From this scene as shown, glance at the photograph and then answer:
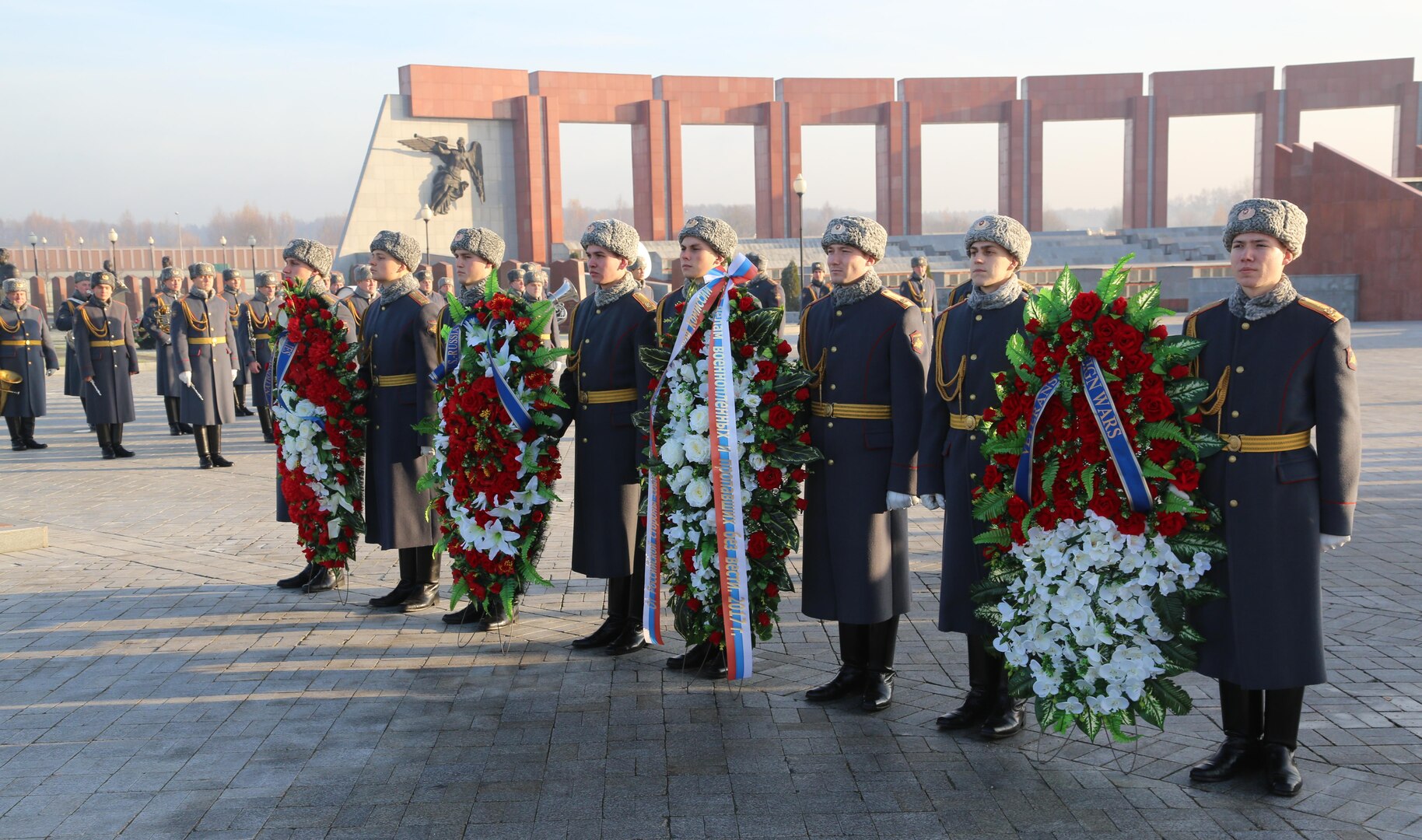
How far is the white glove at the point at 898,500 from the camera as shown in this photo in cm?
459

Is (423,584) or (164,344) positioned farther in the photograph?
(164,344)

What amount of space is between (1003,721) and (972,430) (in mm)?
1164

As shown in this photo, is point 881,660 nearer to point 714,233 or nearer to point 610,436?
point 610,436

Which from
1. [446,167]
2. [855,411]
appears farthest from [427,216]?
[855,411]

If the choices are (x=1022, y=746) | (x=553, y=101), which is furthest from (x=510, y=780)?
(x=553, y=101)

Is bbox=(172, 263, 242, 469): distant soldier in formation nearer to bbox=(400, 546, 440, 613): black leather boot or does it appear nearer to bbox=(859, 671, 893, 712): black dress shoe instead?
bbox=(400, 546, 440, 613): black leather boot

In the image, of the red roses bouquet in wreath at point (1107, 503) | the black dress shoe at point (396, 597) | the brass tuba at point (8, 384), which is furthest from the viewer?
the brass tuba at point (8, 384)

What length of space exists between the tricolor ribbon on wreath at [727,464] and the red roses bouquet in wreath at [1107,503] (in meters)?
1.22

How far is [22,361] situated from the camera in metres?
13.0

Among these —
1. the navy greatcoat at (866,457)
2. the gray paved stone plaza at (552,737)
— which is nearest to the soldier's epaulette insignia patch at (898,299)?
the navy greatcoat at (866,457)

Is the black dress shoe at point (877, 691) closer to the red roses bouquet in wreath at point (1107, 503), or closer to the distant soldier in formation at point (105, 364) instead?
the red roses bouquet in wreath at point (1107, 503)

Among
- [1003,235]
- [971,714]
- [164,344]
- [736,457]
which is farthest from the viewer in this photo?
[164,344]

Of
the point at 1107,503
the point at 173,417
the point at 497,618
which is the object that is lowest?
the point at 497,618

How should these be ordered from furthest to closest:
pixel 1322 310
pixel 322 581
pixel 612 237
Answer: pixel 322 581, pixel 612 237, pixel 1322 310
